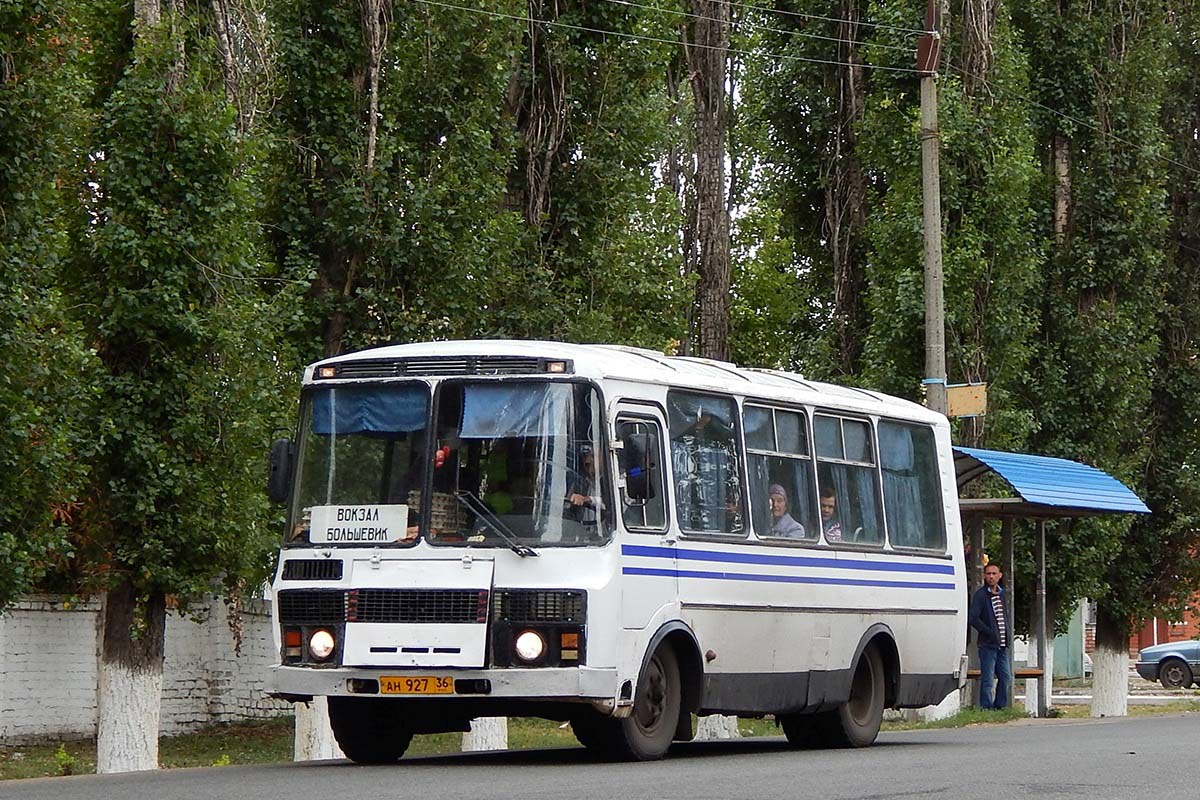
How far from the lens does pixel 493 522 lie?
1534cm

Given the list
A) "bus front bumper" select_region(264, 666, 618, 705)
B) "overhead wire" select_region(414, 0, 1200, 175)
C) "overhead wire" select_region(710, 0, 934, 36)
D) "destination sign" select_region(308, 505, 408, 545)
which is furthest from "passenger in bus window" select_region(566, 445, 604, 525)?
"overhead wire" select_region(710, 0, 934, 36)

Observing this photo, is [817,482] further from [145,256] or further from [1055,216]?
[1055,216]

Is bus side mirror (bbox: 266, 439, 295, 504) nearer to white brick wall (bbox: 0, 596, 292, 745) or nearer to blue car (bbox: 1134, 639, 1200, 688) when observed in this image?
white brick wall (bbox: 0, 596, 292, 745)

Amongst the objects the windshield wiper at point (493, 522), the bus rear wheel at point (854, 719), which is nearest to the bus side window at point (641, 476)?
the windshield wiper at point (493, 522)

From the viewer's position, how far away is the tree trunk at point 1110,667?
125ft

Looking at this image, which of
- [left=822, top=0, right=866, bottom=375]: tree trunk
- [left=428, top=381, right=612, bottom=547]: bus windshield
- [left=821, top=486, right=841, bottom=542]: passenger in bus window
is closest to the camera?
[left=428, top=381, right=612, bottom=547]: bus windshield

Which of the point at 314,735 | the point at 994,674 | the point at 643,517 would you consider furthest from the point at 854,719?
the point at 994,674

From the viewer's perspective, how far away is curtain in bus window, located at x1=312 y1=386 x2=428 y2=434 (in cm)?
1585

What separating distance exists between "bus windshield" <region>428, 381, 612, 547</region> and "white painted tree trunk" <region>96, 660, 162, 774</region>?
8.84 meters

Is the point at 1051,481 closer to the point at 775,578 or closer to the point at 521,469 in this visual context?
the point at 775,578

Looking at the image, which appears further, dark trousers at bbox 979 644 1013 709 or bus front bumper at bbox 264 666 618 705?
dark trousers at bbox 979 644 1013 709

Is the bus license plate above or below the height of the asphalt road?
above

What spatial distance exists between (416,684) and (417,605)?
53 centimetres

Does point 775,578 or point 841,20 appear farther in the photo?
point 841,20
